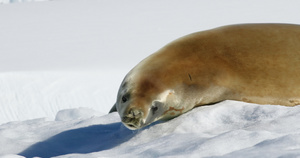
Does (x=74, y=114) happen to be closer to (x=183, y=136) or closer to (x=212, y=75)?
(x=212, y=75)

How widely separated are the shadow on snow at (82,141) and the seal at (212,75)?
16 centimetres

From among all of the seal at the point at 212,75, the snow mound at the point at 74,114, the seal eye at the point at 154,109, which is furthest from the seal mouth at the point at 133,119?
the snow mound at the point at 74,114

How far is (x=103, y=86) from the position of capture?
690 cm

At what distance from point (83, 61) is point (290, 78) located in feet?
18.5

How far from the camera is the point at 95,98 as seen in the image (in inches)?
259

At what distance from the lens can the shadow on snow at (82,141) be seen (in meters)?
2.66

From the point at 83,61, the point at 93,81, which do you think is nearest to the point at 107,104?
the point at 93,81

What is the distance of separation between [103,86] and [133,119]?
14.3 ft

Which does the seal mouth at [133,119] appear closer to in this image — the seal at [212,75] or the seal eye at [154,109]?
the seal at [212,75]

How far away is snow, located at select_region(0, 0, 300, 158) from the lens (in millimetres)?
2088

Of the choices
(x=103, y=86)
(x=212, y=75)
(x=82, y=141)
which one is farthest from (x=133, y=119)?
(x=103, y=86)

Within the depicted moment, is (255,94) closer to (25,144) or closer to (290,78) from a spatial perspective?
(290,78)

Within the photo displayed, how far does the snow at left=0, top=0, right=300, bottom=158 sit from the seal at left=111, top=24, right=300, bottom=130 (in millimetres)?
106

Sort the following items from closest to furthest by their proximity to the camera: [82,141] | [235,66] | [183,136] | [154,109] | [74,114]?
[183,136], [154,109], [82,141], [235,66], [74,114]
